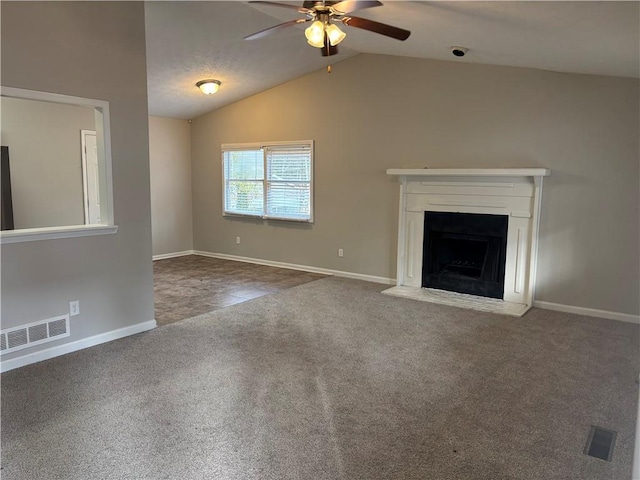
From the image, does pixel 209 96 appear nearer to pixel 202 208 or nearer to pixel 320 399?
pixel 202 208

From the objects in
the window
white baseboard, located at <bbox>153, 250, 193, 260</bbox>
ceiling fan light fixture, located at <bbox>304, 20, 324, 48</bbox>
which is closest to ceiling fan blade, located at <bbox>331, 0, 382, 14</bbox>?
ceiling fan light fixture, located at <bbox>304, 20, 324, 48</bbox>

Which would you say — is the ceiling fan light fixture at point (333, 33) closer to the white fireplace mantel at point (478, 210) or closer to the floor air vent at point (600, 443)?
the white fireplace mantel at point (478, 210)

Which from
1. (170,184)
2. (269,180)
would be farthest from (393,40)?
(170,184)

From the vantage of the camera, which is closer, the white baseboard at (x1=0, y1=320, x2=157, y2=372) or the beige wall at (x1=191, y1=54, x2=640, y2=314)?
the white baseboard at (x1=0, y1=320, x2=157, y2=372)

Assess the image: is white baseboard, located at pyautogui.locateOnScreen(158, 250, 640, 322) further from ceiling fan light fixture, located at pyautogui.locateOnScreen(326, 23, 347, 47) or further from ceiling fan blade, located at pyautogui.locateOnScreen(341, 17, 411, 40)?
ceiling fan light fixture, located at pyautogui.locateOnScreen(326, 23, 347, 47)

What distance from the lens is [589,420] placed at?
8.46 feet

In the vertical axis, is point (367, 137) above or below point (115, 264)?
above

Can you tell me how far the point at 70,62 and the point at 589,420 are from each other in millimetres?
4269

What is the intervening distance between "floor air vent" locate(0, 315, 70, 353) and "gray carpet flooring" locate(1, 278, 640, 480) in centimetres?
19

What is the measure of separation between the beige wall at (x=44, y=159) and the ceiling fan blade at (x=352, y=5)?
4.58 metres

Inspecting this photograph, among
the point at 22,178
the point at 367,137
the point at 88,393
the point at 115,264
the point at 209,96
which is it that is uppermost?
the point at 209,96

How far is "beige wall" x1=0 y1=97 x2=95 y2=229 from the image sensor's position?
5.48 metres

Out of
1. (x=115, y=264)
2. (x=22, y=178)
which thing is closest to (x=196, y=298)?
(x=115, y=264)

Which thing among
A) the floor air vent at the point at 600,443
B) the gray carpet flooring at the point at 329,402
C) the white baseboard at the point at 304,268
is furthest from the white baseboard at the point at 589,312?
the floor air vent at the point at 600,443
